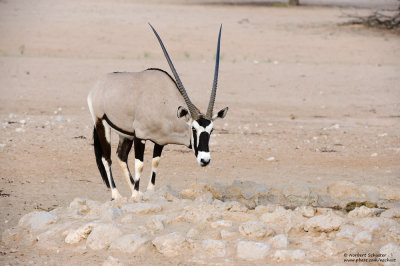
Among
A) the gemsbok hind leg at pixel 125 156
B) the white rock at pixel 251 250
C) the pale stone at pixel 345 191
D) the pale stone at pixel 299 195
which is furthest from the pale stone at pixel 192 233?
the pale stone at pixel 345 191

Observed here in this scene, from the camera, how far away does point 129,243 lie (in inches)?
224

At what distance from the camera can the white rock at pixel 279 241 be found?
5.58 metres

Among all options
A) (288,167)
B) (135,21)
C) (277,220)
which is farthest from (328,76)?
(277,220)

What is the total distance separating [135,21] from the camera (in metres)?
24.6

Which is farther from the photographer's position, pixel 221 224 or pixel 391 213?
pixel 391 213

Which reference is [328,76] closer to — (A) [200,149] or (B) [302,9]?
(A) [200,149]

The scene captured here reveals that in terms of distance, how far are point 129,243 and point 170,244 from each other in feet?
1.08

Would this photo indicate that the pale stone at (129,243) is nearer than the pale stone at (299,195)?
Yes

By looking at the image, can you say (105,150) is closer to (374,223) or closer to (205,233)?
(205,233)

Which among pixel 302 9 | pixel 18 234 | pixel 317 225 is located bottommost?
pixel 302 9

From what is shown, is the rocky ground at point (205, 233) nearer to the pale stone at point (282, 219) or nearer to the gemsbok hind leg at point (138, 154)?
the pale stone at point (282, 219)

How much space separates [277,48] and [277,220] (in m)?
15.3

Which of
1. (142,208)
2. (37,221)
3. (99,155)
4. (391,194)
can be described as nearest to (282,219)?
(142,208)

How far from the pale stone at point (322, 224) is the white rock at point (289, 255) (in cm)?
40
